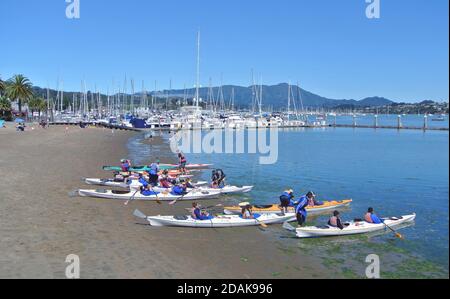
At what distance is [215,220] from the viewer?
1883 cm

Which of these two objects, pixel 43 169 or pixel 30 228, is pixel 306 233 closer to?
pixel 30 228

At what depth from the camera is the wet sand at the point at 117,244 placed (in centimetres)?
1266

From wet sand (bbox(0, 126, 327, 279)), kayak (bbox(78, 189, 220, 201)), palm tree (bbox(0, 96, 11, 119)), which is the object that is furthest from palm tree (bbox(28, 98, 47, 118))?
kayak (bbox(78, 189, 220, 201))

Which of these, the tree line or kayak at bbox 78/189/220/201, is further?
the tree line

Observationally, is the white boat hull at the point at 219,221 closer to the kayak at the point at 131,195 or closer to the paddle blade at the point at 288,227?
the paddle blade at the point at 288,227

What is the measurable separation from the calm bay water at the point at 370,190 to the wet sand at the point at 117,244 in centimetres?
190

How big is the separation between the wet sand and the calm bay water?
1902 millimetres

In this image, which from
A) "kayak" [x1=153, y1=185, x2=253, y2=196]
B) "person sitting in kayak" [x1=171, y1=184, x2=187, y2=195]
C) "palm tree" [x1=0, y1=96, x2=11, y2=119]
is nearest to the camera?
"person sitting in kayak" [x1=171, y1=184, x2=187, y2=195]

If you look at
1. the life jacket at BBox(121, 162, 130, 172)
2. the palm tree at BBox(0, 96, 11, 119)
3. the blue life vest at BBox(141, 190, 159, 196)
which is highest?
the palm tree at BBox(0, 96, 11, 119)

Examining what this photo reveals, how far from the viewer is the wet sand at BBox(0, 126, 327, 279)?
41.5 feet

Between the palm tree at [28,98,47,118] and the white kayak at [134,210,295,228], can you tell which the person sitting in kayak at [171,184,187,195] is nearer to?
the white kayak at [134,210,295,228]

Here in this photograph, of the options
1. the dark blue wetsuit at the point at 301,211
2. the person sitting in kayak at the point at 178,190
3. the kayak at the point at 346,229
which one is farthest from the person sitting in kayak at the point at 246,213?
the person sitting in kayak at the point at 178,190
